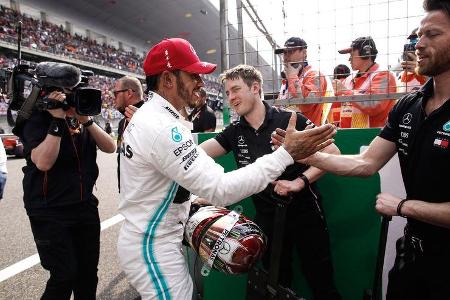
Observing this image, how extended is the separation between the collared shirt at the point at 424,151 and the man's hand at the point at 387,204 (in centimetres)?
11

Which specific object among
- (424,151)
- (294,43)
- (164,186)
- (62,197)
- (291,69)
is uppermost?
(294,43)

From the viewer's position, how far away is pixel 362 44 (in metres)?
2.86

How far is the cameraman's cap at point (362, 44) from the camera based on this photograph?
2.80m

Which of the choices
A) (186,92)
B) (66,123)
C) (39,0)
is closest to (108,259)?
(66,123)

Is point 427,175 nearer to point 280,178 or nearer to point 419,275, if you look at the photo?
point 419,275

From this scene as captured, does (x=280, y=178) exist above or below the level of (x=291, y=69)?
below

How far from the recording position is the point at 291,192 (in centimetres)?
216

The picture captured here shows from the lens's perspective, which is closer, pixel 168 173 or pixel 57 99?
pixel 168 173

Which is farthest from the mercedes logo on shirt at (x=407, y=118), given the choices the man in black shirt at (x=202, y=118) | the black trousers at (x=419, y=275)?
the man in black shirt at (x=202, y=118)

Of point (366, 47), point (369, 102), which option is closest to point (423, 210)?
point (366, 47)

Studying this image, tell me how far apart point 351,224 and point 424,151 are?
4.02 feet

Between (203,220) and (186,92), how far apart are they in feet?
2.33

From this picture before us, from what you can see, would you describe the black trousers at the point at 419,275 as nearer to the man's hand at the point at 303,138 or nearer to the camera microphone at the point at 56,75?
the man's hand at the point at 303,138

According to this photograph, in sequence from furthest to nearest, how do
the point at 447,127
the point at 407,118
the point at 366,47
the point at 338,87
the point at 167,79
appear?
the point at 338,87 → the point at 366,47 → the point at 167,79 → the point at 407,118 → the point at 447,127
